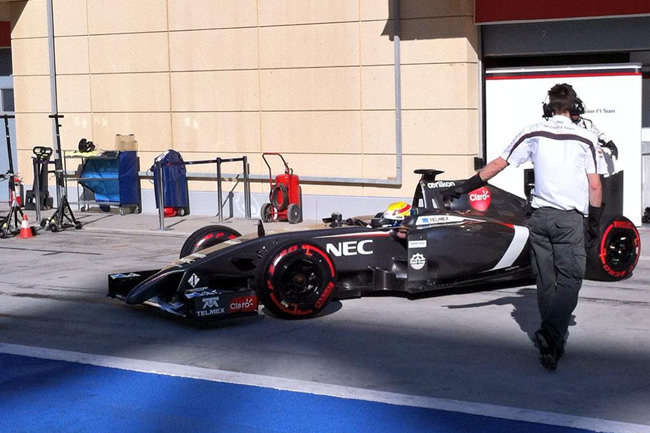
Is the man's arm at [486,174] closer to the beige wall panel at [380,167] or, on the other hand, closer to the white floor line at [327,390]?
the white floor line at [327,390]

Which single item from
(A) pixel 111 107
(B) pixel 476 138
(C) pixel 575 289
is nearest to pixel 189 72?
(A) pixel 111 107

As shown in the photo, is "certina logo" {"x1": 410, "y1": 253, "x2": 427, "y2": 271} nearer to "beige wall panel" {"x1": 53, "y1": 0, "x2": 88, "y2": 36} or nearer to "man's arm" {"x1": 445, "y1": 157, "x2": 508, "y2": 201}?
"man's arm" {"x1": 445, "y1": 157, "x2": 508, "y2": 201}

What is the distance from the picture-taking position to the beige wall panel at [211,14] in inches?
704

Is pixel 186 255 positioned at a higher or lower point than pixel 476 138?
lower

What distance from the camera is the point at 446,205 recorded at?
33.9 feet

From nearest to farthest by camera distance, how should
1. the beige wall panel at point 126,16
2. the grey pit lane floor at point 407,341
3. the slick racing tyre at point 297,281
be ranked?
the grey pit lane floor at point 407,341 → the slick racing tyre at point 297,281 → the beige wall panel at point 126,16

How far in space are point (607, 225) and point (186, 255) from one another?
4271 millimetres

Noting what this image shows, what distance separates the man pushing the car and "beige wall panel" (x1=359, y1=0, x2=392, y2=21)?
946 centimetres

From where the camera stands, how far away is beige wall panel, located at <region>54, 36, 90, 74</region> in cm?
1975

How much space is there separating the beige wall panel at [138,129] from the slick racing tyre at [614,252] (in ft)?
33.1

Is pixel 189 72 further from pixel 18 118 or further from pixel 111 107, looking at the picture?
pixel 18 118

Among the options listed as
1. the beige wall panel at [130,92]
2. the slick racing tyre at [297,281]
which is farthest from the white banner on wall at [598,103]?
the slick racing tyre at [297,281]

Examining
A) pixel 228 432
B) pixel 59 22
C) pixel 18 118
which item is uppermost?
pixel 59 22

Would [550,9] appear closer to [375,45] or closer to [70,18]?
[375,45]
